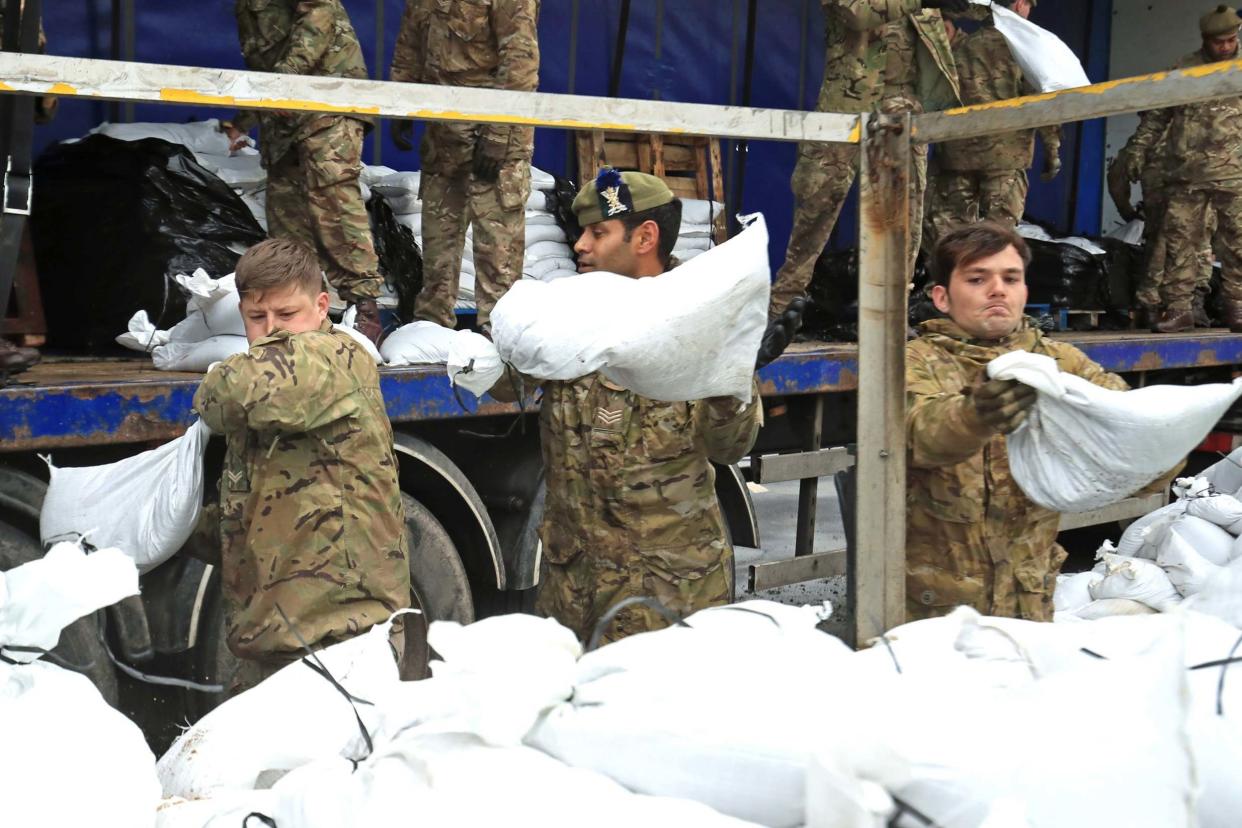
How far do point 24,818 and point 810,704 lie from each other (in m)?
0.75

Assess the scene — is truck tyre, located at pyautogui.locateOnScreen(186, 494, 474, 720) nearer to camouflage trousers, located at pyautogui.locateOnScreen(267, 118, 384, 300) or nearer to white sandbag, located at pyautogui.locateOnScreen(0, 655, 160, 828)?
camouflage trousers, located at pyautogui.locateOnScreen(267, 118, 384, 300)

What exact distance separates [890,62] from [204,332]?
335 cm

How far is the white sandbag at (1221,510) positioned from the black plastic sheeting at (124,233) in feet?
11.1

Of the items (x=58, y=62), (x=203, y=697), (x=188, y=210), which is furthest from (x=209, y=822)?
(x=188, y=210)

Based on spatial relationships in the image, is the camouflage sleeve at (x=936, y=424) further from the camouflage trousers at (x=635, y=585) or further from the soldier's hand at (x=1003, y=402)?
the camouflage trousers at (x=635, y=585)

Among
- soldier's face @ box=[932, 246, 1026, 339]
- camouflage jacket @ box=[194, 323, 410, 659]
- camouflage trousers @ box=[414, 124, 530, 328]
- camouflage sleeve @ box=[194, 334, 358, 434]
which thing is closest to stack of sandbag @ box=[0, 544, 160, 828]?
camouflage sleeve @ box=[194, 334, 358, 434]

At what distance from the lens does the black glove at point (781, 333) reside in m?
2.26

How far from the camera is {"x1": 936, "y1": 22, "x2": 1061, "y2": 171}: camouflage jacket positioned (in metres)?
5.78

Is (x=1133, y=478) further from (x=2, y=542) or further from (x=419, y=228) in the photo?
(x=419, y=228)

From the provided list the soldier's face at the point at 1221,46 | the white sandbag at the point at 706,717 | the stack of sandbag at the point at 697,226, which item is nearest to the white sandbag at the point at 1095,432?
the white sandbag at the point at 706,717

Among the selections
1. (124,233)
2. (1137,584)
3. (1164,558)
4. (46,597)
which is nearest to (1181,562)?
(1164,558)

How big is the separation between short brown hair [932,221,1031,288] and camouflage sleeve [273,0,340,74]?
97.3 inches

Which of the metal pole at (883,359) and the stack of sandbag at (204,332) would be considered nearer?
the metal pole at (883,359)

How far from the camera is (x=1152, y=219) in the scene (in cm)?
689
